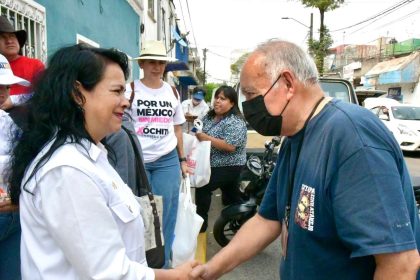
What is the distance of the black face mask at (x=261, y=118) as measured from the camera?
167 cm

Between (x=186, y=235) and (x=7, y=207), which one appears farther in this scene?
(x=186, y=235)

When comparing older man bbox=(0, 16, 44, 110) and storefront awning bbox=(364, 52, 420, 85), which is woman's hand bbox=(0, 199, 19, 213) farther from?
storefront awning bbox=(364, 52, 420, 85)

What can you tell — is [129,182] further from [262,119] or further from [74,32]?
[74,32]

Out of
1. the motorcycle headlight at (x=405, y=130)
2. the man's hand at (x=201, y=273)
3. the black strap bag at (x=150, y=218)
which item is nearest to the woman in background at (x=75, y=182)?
the man's hand at (x=201, y=273)

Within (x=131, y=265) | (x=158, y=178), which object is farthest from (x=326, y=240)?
(x=158, y=178)

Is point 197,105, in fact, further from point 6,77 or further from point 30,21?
point 6,77

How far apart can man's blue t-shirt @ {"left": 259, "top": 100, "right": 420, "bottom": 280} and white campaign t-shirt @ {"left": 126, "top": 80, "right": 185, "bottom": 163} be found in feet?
7.09

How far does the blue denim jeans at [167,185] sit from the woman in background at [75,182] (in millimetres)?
2035

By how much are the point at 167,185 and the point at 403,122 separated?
10.8m

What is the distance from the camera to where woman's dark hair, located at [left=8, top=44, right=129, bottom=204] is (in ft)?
4.50

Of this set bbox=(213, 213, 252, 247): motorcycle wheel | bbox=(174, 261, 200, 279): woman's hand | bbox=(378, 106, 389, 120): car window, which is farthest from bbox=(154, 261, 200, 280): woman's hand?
bbox=(378, 106, 389, 120): car window

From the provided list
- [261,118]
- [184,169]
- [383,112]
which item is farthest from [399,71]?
[261,118]

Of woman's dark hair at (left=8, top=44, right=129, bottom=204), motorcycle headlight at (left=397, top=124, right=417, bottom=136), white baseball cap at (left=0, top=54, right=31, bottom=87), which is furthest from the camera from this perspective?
motorcycle headlight at (left=397, top=124, right=417, bottom=136)

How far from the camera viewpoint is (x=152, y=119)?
3641mm
